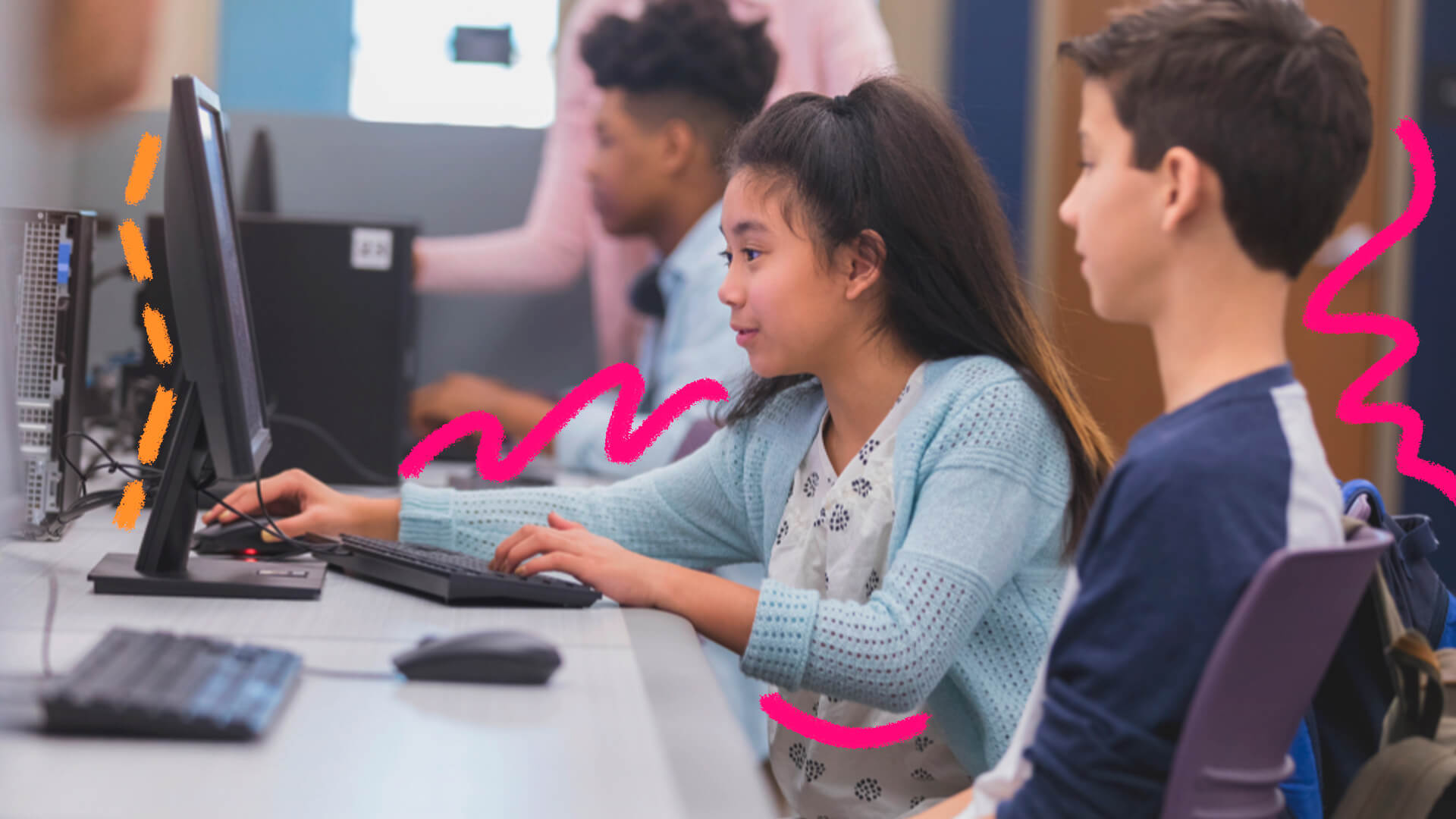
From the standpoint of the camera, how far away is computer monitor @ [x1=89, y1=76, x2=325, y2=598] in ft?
2.88

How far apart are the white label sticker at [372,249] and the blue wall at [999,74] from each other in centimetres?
148

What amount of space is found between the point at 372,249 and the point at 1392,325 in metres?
2.35

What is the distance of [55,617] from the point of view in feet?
2.69

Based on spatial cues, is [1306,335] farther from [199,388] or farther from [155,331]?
[199,388]

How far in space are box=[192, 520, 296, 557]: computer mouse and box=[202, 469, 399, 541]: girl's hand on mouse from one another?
0.7 inches

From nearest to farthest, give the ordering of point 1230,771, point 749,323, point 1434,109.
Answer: point 1230,771 < point 749,323 < point 1434,109

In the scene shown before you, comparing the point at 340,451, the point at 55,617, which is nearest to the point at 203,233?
the point at 55,617

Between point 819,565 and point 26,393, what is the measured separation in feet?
2.33

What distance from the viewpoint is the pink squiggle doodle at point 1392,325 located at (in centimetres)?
292

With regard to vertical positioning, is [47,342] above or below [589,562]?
above

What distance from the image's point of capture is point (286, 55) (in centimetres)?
263

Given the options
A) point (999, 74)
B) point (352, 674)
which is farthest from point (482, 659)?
point (999, 74)

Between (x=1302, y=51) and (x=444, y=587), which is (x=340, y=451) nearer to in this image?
(x=444, y=587)

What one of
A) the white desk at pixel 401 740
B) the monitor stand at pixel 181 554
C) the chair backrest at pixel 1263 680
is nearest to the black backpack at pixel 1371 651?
the chair backrest at pixel 1263 680
